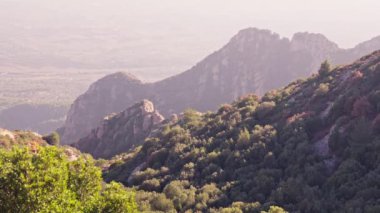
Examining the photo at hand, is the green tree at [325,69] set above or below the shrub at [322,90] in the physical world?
above

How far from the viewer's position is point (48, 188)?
671 inches

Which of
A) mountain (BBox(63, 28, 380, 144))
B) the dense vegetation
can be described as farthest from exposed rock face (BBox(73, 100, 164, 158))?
mountain (BBox(63, 28, 380, 144))

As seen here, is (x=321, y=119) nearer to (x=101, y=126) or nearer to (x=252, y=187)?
(x=252, y=187)

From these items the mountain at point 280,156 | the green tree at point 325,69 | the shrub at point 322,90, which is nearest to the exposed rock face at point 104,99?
the green tree at point 325,69

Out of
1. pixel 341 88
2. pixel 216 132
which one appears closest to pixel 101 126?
pixel 216 132

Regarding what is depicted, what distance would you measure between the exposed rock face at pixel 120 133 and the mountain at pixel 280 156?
28.2 meters

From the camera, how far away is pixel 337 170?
32062 millimetres

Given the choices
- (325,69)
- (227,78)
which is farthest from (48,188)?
(227,78)

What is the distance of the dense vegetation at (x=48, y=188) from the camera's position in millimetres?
16562

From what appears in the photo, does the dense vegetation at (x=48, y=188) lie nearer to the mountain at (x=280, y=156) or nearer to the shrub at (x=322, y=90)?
the mountain at (x=280, y=156)

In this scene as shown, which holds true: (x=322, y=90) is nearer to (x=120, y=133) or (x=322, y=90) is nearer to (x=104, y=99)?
(x=120, y=133)

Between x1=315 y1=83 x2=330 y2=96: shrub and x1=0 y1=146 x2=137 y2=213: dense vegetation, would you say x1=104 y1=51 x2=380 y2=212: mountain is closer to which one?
x1=315 y1=83 x2=330 y2=96: shrub

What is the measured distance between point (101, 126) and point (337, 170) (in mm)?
56725

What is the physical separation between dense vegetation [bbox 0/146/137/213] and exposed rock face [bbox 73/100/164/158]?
5741cm
